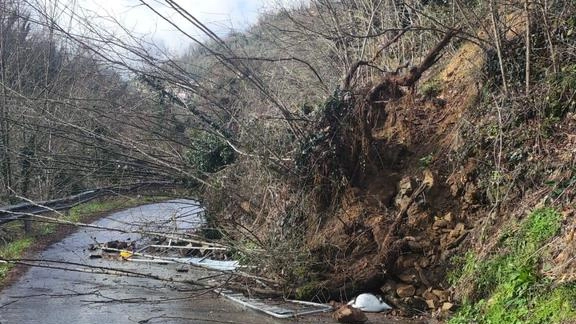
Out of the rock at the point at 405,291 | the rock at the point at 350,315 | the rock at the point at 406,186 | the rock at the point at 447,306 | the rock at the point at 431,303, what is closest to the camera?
the rock at the point at 447,306

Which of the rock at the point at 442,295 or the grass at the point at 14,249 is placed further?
the grass at the point at 14,249

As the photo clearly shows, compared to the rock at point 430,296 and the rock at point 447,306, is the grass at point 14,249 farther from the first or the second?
the rock at point 447,306

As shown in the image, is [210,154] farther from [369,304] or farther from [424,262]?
[424,262]

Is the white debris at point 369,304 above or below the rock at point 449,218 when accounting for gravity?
below

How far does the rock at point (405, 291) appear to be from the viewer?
762 centimetres

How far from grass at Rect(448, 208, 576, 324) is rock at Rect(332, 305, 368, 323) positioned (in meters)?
1.10

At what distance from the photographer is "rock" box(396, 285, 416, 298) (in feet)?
25.0

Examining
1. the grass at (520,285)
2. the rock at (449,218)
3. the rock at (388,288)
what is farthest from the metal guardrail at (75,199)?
the grass at (520,285)

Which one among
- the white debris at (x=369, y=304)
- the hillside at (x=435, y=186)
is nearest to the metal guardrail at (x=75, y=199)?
the hillside at (x=435, y=186)

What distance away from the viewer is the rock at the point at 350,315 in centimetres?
713

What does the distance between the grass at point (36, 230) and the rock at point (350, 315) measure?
5.97 meters

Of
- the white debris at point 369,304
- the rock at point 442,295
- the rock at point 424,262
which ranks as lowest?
the white debris at point 369,304

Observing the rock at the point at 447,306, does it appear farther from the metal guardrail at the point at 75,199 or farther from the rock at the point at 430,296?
the metal guardrail at the point at 75,199

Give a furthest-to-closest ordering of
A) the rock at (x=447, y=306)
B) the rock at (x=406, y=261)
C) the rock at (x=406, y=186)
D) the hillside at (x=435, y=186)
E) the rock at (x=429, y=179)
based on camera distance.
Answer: the rock at (x=406, y=186) < the rock at (x=429, y=179) < the rock at (x=406, y=261) < the rock at (x=447, y=306) < the hillside at (x=435, y=186)
